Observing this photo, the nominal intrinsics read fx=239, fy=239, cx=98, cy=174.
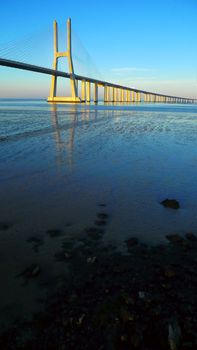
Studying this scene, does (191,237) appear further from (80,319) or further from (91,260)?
(80,319)

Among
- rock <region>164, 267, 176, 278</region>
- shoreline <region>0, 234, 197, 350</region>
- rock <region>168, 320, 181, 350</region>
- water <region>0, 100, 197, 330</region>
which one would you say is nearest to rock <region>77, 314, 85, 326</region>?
shoreline <region>0, 234, 197, 350</region>

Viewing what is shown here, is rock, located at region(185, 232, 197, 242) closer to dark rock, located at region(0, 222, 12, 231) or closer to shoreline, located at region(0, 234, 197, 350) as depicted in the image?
shoreline, located at region(0, 234, 197, 350)

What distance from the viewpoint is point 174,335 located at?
1.95 meters

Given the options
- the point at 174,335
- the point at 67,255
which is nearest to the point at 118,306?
the point at 174,335

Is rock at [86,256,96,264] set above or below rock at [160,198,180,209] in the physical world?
below

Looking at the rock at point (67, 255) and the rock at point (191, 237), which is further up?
the rock at point (191, 237)

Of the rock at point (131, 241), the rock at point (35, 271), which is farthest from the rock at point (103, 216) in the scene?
the rock at point (35, 271)

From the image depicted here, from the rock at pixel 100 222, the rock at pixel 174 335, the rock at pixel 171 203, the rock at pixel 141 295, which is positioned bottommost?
the rock at pixel 174 335

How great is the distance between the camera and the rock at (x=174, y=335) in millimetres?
1876

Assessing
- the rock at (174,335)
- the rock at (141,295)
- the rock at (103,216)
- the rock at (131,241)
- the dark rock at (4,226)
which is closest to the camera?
the rock at (174,335)

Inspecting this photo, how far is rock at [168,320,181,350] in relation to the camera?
1.88 metres

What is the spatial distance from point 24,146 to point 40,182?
16.4ft

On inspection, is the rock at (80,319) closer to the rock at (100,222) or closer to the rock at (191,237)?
the rock at (100,222)

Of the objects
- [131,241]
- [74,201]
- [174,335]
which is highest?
[74,201]
